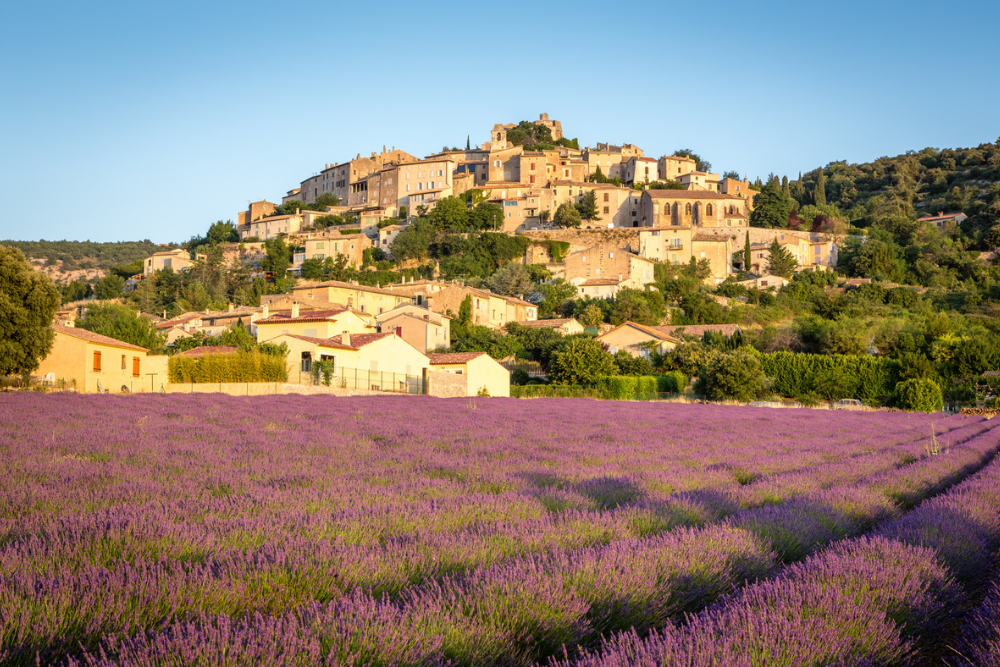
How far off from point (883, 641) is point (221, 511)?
4.05 metres

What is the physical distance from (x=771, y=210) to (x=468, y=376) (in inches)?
2472

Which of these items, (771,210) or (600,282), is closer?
(600,282)

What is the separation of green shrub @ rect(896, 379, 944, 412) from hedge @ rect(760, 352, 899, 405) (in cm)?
264

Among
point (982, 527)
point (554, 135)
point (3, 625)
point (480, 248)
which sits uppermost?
point (554, 135)

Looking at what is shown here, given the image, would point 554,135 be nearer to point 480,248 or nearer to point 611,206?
point 611,206

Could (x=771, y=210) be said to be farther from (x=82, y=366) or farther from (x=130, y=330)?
(x=82, y=366)

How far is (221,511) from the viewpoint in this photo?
16.5ft

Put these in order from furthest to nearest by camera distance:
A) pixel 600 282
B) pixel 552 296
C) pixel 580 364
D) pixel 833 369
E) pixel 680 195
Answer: pixel 680 195 < pixel 552 296 < pixel 600 282 < pixel 580 364 < pixel 833 369

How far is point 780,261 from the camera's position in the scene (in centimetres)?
7444

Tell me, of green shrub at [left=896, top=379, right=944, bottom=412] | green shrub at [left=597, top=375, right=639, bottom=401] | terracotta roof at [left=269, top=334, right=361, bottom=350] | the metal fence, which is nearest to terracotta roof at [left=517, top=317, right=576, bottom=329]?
green shrub at [left=597, top=375, right=639, bottom=401]

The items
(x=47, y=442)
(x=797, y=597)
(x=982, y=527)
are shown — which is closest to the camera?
(x=797, y=597)

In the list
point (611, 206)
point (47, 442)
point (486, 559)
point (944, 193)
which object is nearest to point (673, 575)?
point (486, 559)

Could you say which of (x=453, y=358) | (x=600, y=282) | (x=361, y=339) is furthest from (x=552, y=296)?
(x=361, y=339)

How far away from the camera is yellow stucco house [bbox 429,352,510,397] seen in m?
35.1
